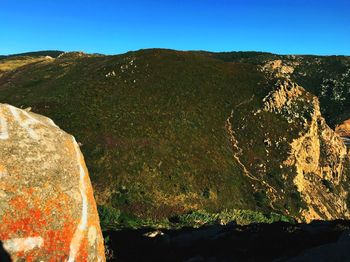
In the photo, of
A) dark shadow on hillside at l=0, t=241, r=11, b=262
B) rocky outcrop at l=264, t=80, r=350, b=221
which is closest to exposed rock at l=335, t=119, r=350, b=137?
rocky outcrop at l=264, t=80, r=350, b=221

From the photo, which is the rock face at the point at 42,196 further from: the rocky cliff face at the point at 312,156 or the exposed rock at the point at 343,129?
the exposed rock at the point at 343,129

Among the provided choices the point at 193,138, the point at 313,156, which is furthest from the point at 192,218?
the point at 313,156

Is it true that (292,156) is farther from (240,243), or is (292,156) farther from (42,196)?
(42,196)

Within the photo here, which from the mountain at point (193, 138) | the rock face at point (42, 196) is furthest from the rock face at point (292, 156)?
the rock face at point (42, 196)

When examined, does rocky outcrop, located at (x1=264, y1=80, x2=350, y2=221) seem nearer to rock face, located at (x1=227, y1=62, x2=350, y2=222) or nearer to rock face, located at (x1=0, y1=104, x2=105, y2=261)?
rock face, located at (x1=227, y1=62, x2=350, y2=222)

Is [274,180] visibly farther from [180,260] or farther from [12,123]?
[12,123]

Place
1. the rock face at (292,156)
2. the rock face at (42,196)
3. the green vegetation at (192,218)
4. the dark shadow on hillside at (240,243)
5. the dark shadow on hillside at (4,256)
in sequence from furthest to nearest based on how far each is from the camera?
the rock face at (292,156), the green vegetation at (192,218), the dark shadow on hillside at (240,243), the rock face at (42,196), the dark shadow on hillside at (4,256)

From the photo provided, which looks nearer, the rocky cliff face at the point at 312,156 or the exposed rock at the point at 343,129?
the rocky cliff face at the point at 312,156
